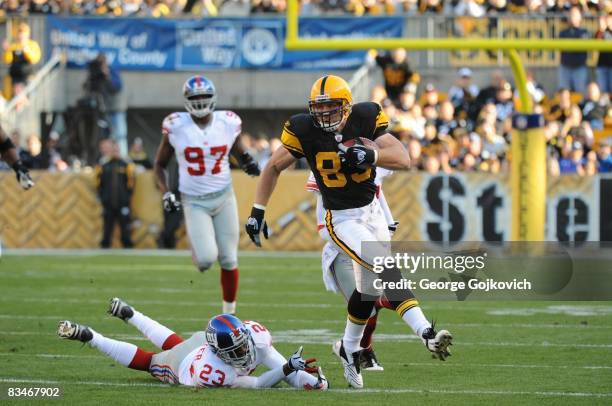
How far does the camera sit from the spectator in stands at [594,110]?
1756cm

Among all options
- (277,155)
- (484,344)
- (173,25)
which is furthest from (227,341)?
(173,25)

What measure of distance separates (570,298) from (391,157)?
15.8 ft

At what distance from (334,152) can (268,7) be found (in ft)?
44.0

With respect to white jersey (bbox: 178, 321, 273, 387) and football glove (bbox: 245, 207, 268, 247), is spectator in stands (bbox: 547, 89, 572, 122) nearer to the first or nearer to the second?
football glove (bbox: 245, 207, 268, 247)

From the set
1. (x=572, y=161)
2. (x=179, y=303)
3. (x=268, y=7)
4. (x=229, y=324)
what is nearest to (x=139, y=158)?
(x=268, y=7)

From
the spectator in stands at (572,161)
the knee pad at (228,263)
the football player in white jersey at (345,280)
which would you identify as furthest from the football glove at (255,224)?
the spectator in stands at (572,161)

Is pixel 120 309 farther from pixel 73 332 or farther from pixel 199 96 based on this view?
pixel 199 96

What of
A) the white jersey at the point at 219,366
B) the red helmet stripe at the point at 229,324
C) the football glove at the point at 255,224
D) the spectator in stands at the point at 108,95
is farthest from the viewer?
the spectator in stands at the point at 108,95

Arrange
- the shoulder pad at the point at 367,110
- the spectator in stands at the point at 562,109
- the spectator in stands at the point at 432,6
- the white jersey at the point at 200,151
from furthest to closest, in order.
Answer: the spectator in stands at the point at 432,6
the spectator in stands at the point at 562,109
the white jersey at the point at 200,151
the shoulder pad at the point at 367,110

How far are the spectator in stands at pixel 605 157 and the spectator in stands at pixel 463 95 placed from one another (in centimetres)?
192

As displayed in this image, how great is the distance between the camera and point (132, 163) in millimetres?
17766

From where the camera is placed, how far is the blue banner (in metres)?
19.8

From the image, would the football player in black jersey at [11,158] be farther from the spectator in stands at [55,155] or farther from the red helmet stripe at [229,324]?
the spectator in stands at [55,155]

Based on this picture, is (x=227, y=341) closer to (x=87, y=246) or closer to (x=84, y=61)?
(x=87, y=246)
